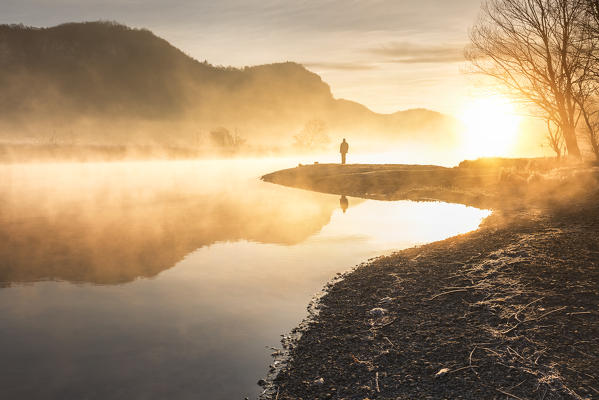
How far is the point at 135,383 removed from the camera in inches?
317

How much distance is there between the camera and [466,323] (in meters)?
8.68

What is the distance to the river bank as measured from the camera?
6.79 meters

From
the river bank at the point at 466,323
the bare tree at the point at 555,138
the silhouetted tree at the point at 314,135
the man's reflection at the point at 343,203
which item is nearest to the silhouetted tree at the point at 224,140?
the silhouetted tree at the point at 314,135

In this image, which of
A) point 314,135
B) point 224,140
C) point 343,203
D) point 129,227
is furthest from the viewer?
point 224,140

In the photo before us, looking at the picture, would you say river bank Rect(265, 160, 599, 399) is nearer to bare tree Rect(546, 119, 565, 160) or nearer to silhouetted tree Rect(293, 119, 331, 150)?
bare tree Rect(546, 119, 565, 160)

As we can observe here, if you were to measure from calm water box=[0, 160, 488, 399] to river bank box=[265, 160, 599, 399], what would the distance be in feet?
4.26

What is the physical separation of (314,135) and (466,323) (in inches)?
5674

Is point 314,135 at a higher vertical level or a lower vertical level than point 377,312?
higher

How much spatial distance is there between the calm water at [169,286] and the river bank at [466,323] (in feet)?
4.26

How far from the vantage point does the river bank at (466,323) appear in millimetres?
6785

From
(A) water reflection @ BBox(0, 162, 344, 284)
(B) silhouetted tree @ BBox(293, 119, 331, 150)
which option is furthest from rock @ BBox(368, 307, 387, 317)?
(B) silhouetted tree @ BBox(293, 119, 331, 150)

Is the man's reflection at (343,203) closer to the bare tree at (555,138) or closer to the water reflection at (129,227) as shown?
the water reflection at (129,227)

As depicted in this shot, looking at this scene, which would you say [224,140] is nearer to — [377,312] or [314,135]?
[314,135]

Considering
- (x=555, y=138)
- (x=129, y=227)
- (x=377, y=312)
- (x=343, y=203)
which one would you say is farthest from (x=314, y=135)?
(x=377, y=312)
